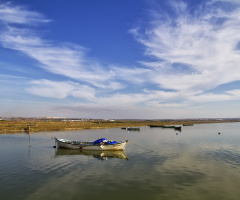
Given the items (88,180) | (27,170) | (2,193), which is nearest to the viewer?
(2,193)

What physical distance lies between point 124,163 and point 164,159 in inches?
283

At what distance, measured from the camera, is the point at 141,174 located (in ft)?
73.0

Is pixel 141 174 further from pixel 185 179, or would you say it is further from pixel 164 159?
pixel 164 159

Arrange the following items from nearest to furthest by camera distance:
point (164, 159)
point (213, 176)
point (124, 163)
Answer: point (213, 176) < point (124, 163) < point (164, 159)

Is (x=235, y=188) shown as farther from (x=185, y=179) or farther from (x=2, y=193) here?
(x=2, y=193)

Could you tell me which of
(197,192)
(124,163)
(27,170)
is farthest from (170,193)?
(27,170)

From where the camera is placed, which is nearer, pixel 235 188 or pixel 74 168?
pixel 235 188

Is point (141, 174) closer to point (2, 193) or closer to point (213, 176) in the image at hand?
point (213, 176)

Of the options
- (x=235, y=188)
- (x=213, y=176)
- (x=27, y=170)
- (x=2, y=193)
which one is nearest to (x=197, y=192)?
(x=235, y=188)

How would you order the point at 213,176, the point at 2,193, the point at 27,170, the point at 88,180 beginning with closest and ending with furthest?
the point at 2,193 → the point at 88,180 → the point at 213,176 → the point at 27,170

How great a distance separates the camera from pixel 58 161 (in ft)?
95.1

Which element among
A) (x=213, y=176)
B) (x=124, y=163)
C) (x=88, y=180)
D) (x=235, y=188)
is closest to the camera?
(x=235, y=188)

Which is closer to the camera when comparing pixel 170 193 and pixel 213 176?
pixel 170 193

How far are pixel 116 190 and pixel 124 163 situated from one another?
10.5 m
